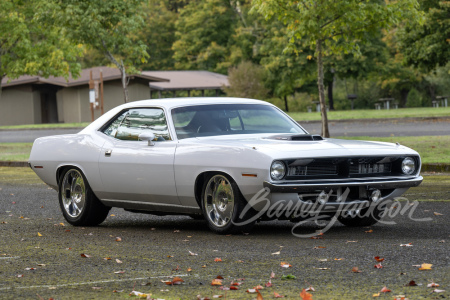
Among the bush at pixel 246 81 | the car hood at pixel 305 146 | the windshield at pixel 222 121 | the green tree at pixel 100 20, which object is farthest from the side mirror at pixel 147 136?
the bush at pixel 246 81

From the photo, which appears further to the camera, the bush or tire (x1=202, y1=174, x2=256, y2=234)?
the bush

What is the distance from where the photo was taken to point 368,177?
8.76 m

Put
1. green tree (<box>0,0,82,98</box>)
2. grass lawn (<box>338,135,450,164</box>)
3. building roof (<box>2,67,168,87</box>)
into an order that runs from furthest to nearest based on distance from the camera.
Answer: building roof (<box>2,67,168,87</box>)
green tree (<box>0,0,82,98</box>)
grass lawn (<box>338,135,450,164</box>)

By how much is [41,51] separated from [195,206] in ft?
78.1

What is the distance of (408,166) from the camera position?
9.05 meters

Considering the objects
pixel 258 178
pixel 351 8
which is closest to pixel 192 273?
pixel 258 178

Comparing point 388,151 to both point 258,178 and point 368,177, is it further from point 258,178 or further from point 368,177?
point 258,178

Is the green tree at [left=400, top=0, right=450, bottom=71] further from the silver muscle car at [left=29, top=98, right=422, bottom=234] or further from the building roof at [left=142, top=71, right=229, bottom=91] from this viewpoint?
the building roof at [left=142, top=71, right=229, bottom=91]

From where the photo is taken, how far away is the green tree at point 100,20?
26375 mm

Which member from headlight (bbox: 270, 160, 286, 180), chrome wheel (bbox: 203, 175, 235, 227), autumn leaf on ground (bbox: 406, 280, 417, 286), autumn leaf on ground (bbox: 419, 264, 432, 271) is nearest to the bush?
chrome wheel (bbox: 203, 175, 235, 227)

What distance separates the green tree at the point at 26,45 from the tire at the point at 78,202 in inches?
766

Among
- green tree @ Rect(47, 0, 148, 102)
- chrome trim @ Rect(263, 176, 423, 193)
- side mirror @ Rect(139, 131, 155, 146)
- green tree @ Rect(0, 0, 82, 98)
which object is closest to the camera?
chrome trim @ Rect(263, 176, 423, 193)

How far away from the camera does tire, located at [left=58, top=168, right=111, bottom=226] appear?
1031 cm

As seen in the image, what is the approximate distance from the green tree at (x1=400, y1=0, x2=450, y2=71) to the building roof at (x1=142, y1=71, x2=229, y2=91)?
28.7 m
